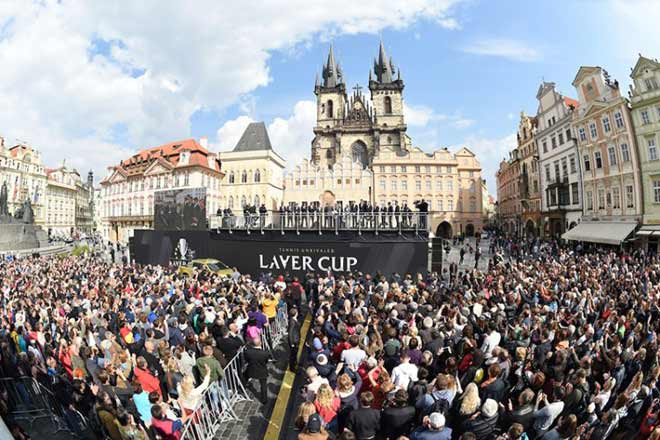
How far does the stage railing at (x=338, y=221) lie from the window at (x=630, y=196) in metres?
20.0

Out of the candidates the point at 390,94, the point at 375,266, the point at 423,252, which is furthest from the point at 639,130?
the point at 390,94

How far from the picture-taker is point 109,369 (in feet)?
19.0

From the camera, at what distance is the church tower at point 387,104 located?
68500mm

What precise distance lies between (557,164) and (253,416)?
1534 inches

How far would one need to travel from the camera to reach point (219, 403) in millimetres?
6297

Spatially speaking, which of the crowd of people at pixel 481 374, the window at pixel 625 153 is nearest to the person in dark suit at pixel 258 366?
the crowd of people at pixel 481 374

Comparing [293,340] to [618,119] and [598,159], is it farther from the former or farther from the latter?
[598,159]

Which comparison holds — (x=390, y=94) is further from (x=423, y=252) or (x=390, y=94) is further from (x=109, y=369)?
(x=109, y=369)

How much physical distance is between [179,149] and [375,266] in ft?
157

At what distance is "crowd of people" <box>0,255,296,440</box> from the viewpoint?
→ 4.94 meters

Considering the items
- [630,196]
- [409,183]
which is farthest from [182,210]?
[409,183]

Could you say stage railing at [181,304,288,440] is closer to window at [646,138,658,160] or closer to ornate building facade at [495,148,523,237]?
window at [646,138,658,160]

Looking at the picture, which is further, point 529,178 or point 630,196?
point 529,178

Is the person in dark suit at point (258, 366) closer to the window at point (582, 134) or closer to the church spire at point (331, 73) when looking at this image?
the window at point (582, 134)
